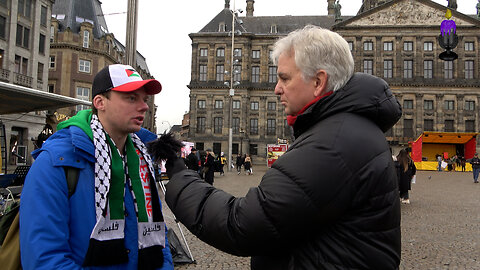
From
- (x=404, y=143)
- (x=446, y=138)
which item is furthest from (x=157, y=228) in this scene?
(x=404, y=143)

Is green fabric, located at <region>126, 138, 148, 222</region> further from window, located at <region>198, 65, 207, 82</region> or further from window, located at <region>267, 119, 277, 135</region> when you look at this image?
window, located at <region>198, 65, 207, 82</region>

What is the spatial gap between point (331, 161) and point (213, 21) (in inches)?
2301

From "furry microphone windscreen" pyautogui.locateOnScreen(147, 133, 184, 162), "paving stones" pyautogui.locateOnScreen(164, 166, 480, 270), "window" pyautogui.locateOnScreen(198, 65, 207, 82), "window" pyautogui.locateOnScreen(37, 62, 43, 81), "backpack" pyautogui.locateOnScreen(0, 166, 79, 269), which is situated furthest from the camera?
"window" pyautogui.locateOnScreen(198, 65, 207, 82)

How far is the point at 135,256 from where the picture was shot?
1.75 m

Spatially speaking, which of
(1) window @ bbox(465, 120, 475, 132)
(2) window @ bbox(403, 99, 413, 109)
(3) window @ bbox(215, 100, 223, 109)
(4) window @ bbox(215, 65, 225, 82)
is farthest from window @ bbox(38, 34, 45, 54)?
(1) window @ bbox(465, 120, 475, 132)

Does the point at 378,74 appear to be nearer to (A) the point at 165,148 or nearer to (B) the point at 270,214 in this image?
(A) the point at 165,148

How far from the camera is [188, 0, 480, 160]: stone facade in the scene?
50062 mm

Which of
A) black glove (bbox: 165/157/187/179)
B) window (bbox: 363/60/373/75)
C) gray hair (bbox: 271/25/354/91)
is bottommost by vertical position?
black glove (bbox: 165/157/187/179)

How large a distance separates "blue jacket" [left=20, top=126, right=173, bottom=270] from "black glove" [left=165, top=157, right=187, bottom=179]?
1.10 ft

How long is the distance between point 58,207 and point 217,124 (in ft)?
171

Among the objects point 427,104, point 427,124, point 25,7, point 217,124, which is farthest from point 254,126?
point 25,7

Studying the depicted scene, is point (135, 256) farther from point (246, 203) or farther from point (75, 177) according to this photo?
point (246, 203)

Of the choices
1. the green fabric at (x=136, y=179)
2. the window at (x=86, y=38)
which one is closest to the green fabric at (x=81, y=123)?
the green fabric at (x=136, y=179)

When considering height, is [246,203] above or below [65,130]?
below
